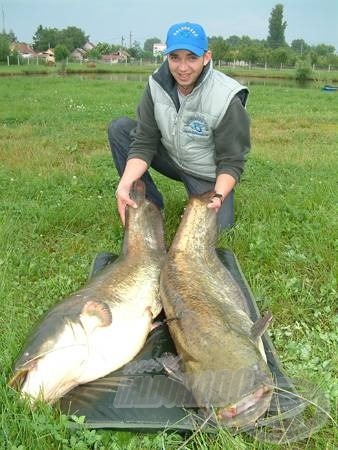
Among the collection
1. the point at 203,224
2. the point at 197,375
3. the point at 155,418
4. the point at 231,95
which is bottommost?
the point at 155,418

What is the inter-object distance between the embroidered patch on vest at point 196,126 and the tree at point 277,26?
123 m

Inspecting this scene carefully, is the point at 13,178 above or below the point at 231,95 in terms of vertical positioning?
below

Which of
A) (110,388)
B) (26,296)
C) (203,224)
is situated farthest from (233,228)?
(110,388)

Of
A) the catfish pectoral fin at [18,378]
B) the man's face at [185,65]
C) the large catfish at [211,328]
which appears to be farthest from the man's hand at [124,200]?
the catfish pectoral fin at [18,378]

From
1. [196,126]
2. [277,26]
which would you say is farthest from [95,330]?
[277,26]

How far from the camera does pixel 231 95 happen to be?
414 centimetres

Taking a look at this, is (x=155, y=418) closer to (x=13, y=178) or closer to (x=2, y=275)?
(x=2, y=275)

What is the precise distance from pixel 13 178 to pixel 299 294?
3867 mm

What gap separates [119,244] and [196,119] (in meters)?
1.21

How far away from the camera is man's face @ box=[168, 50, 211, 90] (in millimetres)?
3938

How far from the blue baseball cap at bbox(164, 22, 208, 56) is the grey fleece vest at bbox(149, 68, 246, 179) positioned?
283mm

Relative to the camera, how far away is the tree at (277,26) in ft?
390

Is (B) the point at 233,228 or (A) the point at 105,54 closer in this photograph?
(B) the point at 233,228

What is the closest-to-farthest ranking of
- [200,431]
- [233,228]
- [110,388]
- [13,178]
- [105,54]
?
[200,431]
[110,388]
[233,228]
[13,178]
[105,54]
